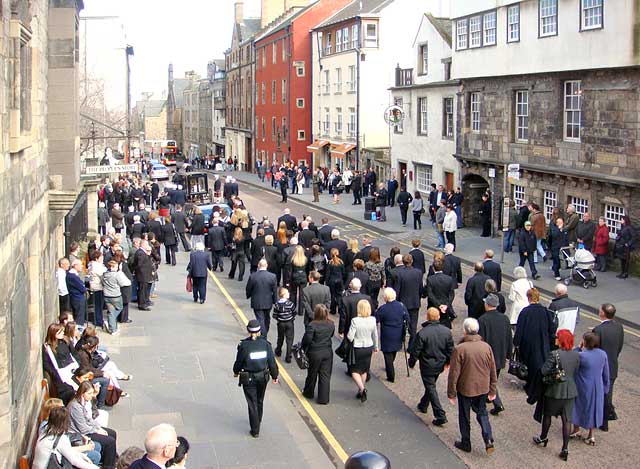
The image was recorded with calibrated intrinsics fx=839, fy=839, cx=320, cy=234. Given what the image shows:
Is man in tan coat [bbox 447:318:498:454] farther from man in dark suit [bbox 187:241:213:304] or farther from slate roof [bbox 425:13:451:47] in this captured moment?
slate roof [bbox 425:13:451:47]

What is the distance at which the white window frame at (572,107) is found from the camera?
A: 83.4ft

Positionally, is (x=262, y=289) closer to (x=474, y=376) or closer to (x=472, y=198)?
(x=474, y=376)

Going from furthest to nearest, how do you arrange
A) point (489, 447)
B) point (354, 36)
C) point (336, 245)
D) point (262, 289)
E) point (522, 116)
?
point (354, 36) → point (522, 116) → point (336, 245) → point (262, 289) → point (489, 447)

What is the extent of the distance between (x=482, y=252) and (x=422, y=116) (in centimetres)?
1293

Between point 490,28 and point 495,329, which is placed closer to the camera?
point 495,329

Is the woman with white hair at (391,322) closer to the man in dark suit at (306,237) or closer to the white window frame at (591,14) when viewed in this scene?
the man in dark suit at (306,237)

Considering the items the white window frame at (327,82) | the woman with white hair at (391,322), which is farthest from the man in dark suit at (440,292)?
the white window frame at (327,82)

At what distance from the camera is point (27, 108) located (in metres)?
10.3

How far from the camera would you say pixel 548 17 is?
2641 cm

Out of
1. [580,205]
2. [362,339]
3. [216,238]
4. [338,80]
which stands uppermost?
[338,80]

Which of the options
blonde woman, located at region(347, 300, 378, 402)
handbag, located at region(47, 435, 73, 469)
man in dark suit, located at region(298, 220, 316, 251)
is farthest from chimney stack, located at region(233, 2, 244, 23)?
handbag, located at region(47, 435, 73, 469)

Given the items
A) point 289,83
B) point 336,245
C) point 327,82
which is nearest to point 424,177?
point 336,245

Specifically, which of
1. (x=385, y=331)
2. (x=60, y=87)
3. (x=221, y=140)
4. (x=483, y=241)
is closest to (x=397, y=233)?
(x=483, y=241)

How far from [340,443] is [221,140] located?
8906cm
